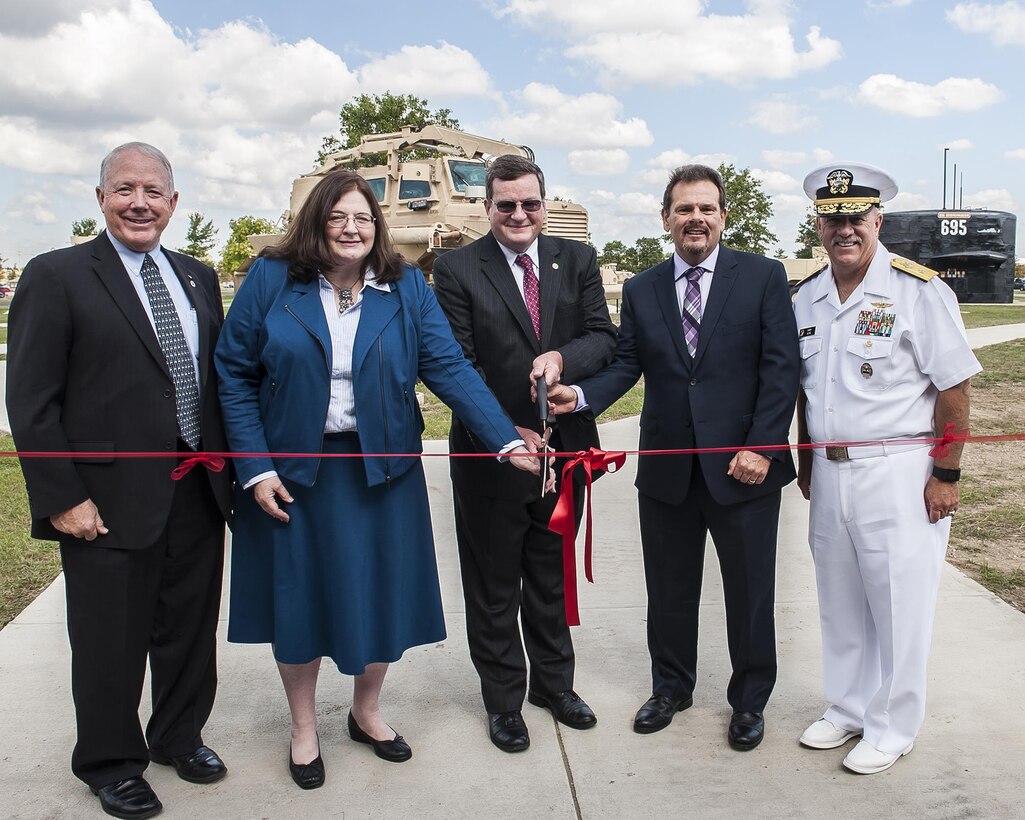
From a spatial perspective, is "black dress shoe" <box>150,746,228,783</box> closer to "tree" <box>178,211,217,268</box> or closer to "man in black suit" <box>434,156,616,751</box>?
"man in black suit" <box>434,156,616,751</box>

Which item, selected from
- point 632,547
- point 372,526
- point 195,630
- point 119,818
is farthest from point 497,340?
point 632,547

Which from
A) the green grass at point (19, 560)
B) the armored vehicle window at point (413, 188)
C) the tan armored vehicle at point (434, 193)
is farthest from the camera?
the armored vehicle window at point (413, 188)

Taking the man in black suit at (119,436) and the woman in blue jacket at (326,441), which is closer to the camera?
the man in black suit at (119,436)

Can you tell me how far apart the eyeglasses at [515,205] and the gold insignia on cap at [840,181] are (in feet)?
3.17

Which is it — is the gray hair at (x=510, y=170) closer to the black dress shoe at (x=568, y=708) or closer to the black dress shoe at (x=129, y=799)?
the black dress shoe at (x=568, y=708)

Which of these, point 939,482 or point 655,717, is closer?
point 939,482

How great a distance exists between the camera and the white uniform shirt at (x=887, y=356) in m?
2.93

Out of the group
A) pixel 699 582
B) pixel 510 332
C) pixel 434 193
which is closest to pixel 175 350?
pixel 510 332

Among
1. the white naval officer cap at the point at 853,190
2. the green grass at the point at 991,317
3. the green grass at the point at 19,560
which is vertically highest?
the white naval officer cap at the point at 853,190

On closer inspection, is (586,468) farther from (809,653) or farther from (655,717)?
(809,653)

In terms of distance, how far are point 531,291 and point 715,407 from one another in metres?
0.75

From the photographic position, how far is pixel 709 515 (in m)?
3.31

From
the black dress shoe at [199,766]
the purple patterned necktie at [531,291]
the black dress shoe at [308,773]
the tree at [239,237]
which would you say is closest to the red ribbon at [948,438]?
the purple patterned necktie at [531,291]

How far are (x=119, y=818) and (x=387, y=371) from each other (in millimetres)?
1545
